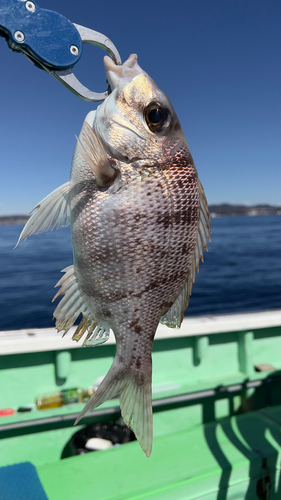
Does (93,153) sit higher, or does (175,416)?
(93,153)

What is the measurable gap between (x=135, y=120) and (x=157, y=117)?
0.23ft

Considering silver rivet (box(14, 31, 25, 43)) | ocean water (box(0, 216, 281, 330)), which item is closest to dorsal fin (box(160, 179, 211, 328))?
silver rivet (box(14, 31, 25, 43))

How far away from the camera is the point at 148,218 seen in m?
0.96

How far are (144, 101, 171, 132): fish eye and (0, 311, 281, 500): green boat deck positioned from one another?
211cm

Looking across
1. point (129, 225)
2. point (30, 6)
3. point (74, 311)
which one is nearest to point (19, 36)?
point (30, 6)

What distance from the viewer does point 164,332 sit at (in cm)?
333

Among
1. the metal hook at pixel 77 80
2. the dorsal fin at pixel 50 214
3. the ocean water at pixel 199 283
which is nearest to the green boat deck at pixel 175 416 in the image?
the dorsal fin at pixel 50 214

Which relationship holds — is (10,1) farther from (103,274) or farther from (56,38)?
(103,274)

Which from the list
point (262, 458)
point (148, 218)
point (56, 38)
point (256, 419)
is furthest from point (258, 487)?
point (56, 38)

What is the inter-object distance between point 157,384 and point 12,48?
323 cm

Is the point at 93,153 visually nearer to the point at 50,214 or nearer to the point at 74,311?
the point at 50,214

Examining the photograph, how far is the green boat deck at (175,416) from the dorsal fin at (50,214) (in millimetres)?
1887

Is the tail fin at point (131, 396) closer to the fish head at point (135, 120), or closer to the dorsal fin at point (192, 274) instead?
the dorsal fin at point (192, 274)

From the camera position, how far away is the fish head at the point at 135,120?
1015 mm
